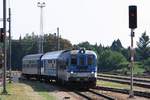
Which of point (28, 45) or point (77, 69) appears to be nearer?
point (77, 69)

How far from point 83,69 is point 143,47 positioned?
12273cm

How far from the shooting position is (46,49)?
13538 centimetres

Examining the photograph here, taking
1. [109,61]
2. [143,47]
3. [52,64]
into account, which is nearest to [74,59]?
[52,64]

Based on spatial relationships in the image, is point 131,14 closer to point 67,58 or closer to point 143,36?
point 67,58

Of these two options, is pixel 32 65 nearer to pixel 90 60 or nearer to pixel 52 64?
pixel 52 64

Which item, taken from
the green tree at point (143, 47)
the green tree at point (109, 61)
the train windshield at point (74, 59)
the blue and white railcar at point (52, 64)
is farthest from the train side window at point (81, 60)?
the green tree at point (143, 47)

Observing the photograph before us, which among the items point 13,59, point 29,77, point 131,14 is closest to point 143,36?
point 13,59

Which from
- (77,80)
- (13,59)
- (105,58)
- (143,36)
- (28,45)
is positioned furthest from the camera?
(143,36)

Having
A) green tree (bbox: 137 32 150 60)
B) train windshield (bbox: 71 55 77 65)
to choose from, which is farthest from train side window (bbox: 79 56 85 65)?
green tree (bbox: 137 32 150 60)

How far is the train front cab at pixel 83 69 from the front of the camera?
127ft

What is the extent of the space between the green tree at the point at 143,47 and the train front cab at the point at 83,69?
378ft

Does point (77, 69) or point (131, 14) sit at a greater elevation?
point (131, 14)

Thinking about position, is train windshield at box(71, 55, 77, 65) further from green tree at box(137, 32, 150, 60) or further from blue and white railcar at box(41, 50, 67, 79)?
green tree at box(137, 32, 150, 60)

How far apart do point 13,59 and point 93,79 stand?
95.0 m
